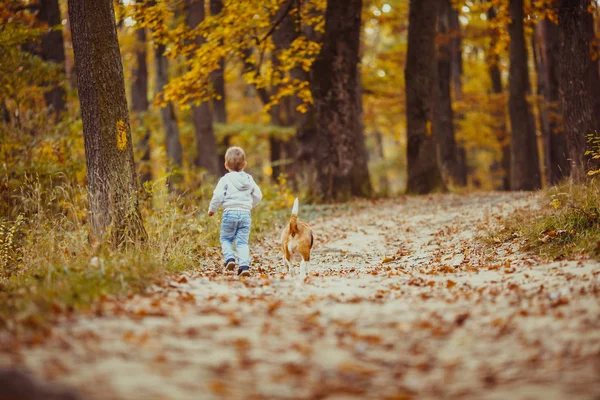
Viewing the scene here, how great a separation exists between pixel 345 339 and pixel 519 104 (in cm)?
1697

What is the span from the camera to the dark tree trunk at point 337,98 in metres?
16.6

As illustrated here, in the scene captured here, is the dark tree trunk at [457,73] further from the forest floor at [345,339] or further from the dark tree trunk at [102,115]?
the forest floor at [345,339]

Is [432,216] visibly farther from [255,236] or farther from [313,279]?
[313,279]

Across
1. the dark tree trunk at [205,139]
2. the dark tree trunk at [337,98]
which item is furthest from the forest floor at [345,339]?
the dark tree trunk at [205,139]

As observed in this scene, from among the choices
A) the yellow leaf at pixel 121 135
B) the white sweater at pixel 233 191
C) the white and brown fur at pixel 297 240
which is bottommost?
the white and brown fur at pixel 297 240

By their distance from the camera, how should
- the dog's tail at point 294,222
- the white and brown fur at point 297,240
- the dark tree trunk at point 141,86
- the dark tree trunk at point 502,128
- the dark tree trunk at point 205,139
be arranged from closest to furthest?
the dog's tail at point 294,222
the white and brown fur at point 297,240
the dark tree trunk at point 205,139
the dark tree trunk at point 141,86
the dark tree trunk at point 502,128

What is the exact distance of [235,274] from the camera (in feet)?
27.1

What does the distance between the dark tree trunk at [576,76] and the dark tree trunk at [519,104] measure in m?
7.90

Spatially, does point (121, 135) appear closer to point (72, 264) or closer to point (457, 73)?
point (72, 264)

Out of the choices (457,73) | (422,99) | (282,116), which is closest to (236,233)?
(422,99)

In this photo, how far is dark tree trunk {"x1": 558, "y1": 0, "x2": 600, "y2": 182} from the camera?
37.8ft

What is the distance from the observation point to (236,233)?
8.29 m

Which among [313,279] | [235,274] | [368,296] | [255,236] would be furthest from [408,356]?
[255,236]

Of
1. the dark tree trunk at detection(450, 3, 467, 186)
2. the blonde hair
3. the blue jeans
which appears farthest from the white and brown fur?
the dark tree trunk at detection(450, 3, 467, 186)
